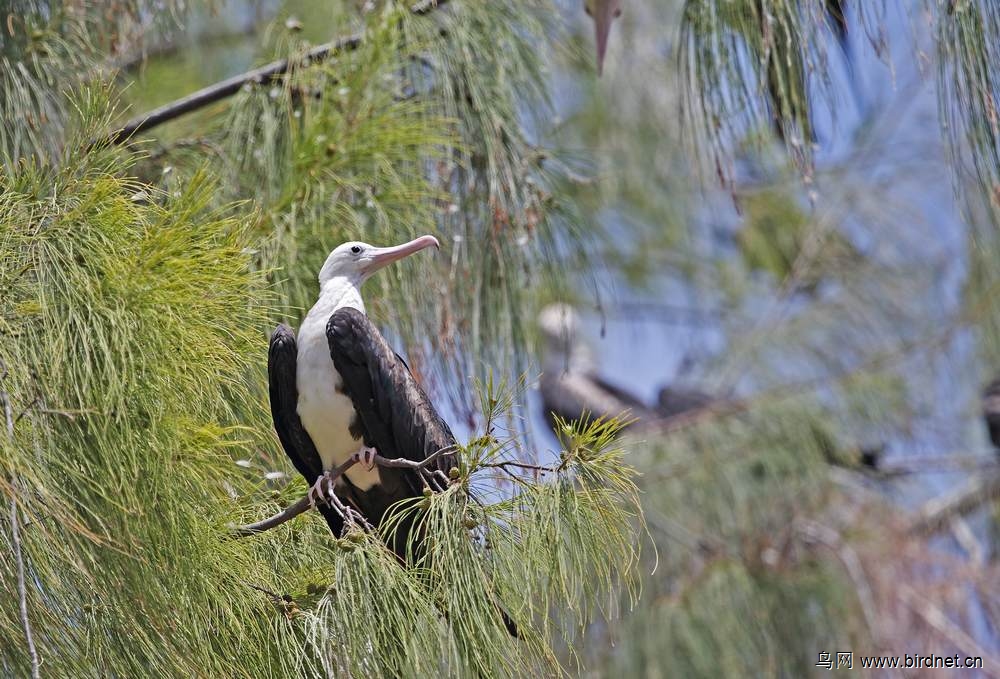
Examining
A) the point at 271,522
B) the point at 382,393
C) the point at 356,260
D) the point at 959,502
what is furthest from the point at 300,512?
the point at 959,502

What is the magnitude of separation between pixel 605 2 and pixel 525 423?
769 mm

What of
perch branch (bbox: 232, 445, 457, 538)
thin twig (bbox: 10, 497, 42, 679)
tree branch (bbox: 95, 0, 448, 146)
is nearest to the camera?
thin twig (bbox: 10, 497, 42, 679)

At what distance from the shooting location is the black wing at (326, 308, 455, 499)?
2.15m

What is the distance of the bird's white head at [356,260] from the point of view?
2.28m

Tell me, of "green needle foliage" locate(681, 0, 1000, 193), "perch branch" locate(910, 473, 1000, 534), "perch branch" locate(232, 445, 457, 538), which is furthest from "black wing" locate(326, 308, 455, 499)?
"perch branch" locate(910, 473, 1000, 534)

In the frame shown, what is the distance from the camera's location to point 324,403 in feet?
7.19

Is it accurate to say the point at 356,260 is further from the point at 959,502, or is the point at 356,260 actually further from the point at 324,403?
the point at 959,502

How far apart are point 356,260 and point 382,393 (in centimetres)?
28

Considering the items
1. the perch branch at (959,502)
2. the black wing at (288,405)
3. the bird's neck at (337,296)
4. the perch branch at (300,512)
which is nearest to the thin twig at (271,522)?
the perch branch at (300,512)

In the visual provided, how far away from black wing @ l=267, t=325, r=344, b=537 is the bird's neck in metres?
0.08

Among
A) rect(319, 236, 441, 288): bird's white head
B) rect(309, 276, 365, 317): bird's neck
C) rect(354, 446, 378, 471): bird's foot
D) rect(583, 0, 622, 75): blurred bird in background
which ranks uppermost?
rect(583, 0, 622, 75): blurred bird in background

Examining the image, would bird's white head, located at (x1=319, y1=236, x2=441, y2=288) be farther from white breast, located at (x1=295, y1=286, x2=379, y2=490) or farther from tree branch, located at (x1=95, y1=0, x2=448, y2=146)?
tree branch, located at (x1=95, y1=0, x2=448, y2=146)

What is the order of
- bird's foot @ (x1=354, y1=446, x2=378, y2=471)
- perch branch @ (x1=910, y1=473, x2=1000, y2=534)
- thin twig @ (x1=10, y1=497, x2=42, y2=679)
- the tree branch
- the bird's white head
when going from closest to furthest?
1. thin twig @ (x1=10, y1=497, x2=42, y2=679)
2. bird's foot @ (x1=354, y1=446, x2=378, y2=471)
3. the bird's white head
4. the tree branch
5. perch branch @ (x1=910, y1=473, x2=1000, y2=534)

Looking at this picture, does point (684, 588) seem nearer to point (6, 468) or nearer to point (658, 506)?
point (658, 506)
